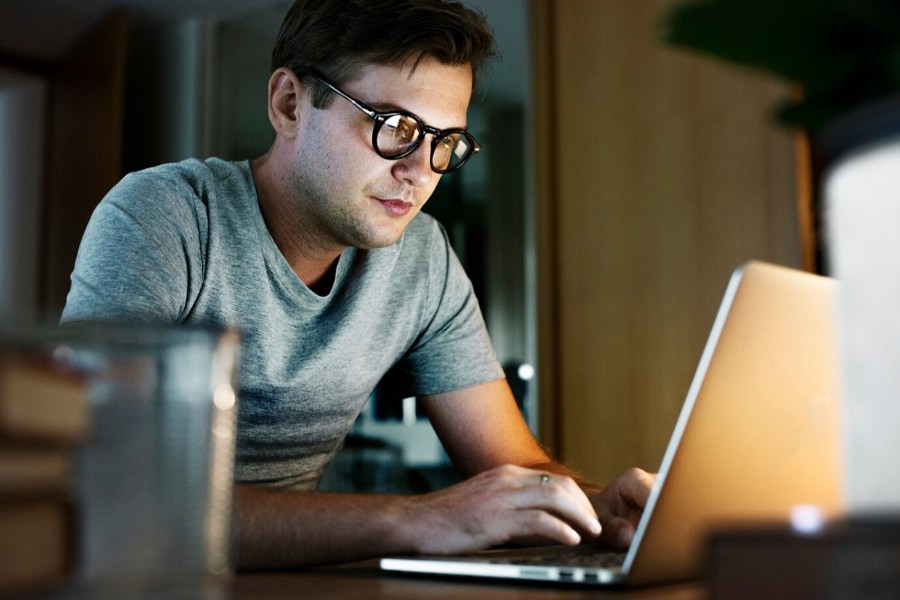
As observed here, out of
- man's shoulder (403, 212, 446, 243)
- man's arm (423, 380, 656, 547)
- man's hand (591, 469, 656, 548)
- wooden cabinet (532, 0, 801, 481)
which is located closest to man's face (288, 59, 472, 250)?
man's shoulder (403, 212, 446, 243)

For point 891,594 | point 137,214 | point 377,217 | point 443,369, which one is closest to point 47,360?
point 891,594

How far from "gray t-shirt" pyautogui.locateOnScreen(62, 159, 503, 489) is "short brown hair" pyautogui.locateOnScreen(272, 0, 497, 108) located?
0.23 m

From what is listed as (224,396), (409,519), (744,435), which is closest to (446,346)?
(409,519)

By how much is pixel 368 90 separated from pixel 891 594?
1.34m

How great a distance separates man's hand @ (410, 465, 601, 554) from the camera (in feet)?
2.97

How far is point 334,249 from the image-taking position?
1.60 meters

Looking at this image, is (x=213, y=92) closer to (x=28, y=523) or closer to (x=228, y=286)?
(x=228, y=286)

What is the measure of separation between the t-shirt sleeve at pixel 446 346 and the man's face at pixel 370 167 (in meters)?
0.20

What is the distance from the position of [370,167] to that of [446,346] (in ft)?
1.18

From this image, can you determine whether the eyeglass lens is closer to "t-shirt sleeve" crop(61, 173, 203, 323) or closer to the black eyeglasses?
the black eyeglasses

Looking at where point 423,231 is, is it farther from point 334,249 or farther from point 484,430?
point 484,430

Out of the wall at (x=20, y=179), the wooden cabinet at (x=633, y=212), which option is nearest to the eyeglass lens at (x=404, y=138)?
the wooden cabinet at (x=633, y=212)

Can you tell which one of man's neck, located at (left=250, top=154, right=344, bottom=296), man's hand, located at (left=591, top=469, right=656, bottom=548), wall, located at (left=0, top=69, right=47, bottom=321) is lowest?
man's hand, located at (left=591, top=469, right=656, bottom=548)

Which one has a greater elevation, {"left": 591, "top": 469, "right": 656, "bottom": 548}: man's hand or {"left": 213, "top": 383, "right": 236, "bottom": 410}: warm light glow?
{"left": 213, "top": 383, "right": 236, "bottom": 410}: warm light glow
